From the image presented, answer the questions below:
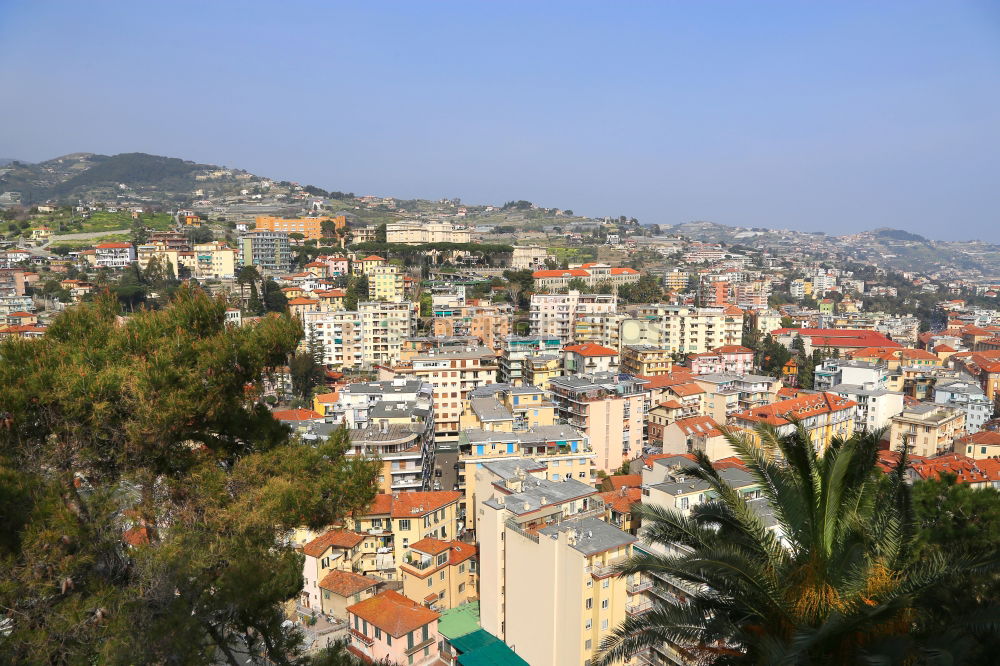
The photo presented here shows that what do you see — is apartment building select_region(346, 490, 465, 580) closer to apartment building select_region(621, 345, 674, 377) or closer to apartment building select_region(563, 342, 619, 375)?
apartment building select_region(563, 342, 619, 375)

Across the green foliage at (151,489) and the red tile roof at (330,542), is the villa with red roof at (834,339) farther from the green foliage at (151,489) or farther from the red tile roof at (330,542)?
the green foliage at (151,489)

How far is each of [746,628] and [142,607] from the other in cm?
371

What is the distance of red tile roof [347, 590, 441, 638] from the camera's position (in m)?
11.4

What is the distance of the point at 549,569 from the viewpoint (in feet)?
38.4

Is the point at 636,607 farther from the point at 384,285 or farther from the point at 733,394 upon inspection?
the point at 384,285

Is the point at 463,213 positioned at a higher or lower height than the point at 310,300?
higher

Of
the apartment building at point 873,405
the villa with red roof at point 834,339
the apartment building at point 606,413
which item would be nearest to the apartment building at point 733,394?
the apartment building at point 873,405

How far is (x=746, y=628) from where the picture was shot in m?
4.00

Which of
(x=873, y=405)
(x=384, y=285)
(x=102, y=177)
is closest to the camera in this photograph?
(x=873, y=405)

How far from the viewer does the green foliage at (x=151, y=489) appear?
13.2ft

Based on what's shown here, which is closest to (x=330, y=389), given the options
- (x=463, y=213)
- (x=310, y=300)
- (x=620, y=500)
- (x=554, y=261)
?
(x=310, y=300)

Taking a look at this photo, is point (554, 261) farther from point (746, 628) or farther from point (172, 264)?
point (746, 628)

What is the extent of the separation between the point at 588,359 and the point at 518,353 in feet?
9.97

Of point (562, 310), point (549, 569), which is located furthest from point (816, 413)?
point (562, 310)
